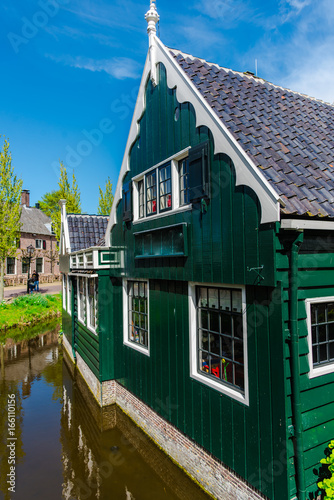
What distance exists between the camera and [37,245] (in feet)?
135

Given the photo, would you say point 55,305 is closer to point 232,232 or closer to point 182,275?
point 182,275

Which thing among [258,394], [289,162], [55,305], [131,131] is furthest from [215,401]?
[55,305]

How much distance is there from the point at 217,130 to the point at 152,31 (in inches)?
141

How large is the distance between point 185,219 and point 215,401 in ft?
9.87

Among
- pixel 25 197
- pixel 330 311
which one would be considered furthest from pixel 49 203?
pixel 330 311

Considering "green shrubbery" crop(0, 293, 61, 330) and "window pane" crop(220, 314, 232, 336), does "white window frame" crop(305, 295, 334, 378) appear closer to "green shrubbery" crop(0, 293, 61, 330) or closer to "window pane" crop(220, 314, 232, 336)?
"window pane" crop(220, 314, 232, 336)

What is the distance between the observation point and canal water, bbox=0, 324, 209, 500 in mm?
5754

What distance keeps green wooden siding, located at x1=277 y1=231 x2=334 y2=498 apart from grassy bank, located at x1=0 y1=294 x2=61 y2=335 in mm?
17498

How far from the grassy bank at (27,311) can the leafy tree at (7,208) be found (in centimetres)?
170

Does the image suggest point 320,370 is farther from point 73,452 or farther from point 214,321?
point 73,452

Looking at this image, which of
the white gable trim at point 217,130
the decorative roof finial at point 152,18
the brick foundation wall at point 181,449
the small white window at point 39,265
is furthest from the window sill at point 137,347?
the small white window at point 39,265

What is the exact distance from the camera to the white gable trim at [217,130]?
3.98m

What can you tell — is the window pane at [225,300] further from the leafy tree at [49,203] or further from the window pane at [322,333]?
the leafy tree at [49,203]

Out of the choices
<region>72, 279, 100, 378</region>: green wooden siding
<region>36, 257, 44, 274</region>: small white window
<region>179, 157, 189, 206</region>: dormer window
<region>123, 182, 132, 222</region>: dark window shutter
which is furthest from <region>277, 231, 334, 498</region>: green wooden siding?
<region>36, 257, 44, 274</region>: small white window
